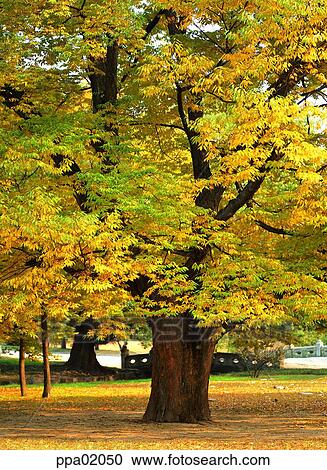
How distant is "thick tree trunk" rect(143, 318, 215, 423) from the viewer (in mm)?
19328

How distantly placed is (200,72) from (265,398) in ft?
55.4

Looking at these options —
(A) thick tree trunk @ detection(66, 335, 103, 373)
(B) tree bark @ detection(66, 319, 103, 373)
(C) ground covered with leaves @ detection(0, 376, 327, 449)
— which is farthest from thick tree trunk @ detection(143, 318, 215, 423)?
(A) thick tree trunk @ detection(66, 335, 103, 373)

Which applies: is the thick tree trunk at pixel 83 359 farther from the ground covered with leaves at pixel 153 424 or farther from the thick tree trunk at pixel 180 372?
the thick tree trunk at pixel 180 372

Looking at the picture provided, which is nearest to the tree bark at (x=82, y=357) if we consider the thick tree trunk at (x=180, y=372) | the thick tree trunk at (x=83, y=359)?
the thick tree trunk at (x=83, y=359)

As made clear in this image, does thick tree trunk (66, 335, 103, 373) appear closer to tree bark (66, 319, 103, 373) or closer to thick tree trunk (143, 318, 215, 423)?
tree bark (66, 319, 103, 373)

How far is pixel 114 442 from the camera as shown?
14.3 m

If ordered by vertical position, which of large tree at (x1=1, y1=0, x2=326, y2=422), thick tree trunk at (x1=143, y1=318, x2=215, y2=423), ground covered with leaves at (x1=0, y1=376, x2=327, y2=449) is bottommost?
ground covered with leaves at (x1=0, y1=376, x2=327, y2=449)

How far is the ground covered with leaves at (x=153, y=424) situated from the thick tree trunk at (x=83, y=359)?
13.7ft

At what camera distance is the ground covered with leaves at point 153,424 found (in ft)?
46.8

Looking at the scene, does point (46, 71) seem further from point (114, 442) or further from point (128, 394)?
point (128, 394)

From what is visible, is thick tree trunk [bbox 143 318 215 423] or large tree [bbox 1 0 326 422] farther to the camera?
thick tree trunk [bbox 143 318 215 423]

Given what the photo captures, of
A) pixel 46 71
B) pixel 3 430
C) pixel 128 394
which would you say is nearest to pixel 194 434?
pixel 3 430

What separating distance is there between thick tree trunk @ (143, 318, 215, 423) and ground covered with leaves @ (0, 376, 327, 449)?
61cm

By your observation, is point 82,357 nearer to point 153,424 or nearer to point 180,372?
point 180,372
